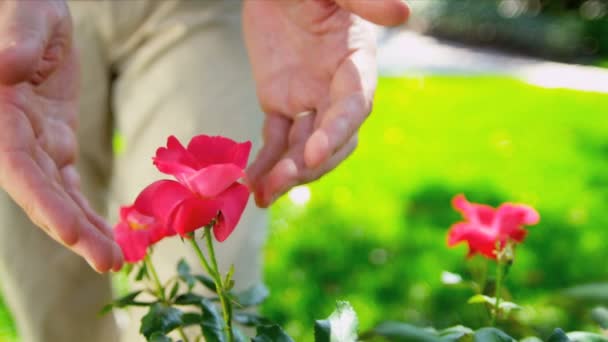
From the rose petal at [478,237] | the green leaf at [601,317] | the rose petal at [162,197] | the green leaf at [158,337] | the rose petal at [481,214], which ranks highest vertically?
the rose petal at [162,197]

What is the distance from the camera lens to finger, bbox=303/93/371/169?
37.1 inches

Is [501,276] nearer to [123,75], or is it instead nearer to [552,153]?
[123,75]

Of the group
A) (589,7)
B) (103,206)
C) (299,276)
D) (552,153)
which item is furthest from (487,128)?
(589,7)

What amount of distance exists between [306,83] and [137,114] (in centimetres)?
43

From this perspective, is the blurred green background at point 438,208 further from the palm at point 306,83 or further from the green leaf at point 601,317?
the palm at point 306,83

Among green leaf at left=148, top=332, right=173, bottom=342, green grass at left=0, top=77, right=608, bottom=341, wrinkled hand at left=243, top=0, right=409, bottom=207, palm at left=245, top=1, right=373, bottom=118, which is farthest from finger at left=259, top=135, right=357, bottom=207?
green grass at left=0, top=77, right=608, bottom=341

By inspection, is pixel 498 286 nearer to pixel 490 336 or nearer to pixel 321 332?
pixel 490 336

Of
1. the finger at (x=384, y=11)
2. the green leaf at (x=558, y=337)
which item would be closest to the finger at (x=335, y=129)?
the finger at (x=384, y=11)

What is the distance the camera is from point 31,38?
1003mm

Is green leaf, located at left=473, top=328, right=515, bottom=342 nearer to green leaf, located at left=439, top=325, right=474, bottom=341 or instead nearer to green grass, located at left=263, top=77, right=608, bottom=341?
green leaf, located at left=439, top=325, right=474, bottom=341

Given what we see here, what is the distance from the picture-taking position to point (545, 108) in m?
4.24

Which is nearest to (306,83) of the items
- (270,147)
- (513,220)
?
(270,147)

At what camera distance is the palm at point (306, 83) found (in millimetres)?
969

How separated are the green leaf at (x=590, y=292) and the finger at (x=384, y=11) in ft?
1.31
